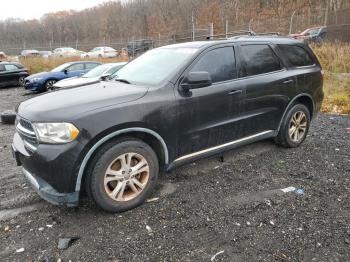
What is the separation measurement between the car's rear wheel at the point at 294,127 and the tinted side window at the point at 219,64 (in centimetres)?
138

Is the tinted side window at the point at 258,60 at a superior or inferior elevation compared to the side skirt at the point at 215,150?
superior

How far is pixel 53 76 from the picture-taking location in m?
13.4

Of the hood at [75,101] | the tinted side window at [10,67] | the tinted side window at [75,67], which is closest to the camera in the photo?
the hood at [75,101]

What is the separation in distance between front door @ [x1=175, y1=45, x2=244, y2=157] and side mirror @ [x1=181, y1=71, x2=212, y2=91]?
0.07 meters

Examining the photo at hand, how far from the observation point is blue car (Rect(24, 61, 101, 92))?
13.3 m

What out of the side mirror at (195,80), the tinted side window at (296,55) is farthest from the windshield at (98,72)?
the side mirror at (195,80)

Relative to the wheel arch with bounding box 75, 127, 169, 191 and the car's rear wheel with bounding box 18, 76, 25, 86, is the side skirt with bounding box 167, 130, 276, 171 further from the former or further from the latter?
the car's rear wheel with bounding box 18, 76, 25, 86

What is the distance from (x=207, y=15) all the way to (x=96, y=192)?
1600 inches

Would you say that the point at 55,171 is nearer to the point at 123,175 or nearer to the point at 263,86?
the point at 123,175

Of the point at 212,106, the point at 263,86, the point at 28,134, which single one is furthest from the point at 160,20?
the point at 28,134

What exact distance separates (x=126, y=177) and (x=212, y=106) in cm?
135

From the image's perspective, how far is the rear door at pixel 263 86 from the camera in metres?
4.18

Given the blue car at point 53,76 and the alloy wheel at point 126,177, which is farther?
the blue car at point 53,76

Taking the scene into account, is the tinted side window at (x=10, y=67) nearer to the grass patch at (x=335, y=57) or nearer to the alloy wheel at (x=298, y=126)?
the grass patch at (x=335, y=57)
